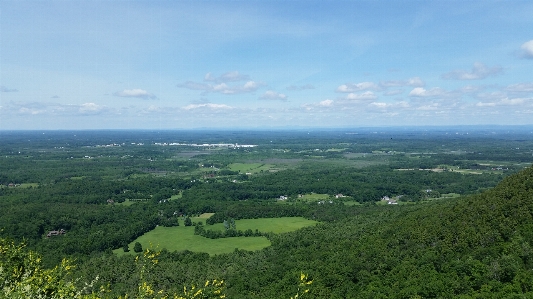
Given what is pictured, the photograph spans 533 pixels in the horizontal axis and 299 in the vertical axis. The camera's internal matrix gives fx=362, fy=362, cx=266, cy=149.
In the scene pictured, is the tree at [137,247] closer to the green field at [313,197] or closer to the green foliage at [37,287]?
the green foliage at [37,287]

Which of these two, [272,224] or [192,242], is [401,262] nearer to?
[192,242]

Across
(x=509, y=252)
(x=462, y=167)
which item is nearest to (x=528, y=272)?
(x=509, y=252)

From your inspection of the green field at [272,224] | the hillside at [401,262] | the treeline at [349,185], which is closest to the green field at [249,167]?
the treeline at [349,185]

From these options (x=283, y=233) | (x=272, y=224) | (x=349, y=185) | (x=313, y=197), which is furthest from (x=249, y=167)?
(x=283, y=233)

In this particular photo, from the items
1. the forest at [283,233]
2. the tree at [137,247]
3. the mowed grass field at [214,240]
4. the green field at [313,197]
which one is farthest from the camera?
the green field at [313,197]

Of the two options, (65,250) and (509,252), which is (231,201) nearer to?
(65,250)
